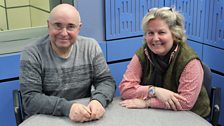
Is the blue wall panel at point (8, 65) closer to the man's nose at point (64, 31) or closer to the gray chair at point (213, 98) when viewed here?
the man's nose at point (64, 31)

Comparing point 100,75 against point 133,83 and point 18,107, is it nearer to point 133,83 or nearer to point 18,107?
point 133,83

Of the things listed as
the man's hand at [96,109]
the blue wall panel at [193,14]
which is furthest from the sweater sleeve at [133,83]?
the blue wall panel at [193,14]

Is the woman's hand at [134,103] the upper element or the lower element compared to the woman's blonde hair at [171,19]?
lower

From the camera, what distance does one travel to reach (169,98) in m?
1.67

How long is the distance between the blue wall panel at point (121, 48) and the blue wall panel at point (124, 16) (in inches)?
1.7

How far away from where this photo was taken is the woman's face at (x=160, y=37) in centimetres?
178

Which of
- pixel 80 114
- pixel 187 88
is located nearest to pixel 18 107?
pixel 80 114

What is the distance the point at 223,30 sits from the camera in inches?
97.2

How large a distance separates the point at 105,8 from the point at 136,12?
285 mm

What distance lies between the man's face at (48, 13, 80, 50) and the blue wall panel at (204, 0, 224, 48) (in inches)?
48.5

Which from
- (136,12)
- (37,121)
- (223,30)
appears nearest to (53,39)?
(37,121)

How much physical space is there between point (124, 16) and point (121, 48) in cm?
27

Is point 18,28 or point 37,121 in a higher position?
point 18,28

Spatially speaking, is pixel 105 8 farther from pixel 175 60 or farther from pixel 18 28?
pixel 175 60
